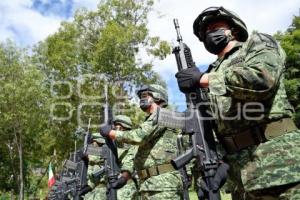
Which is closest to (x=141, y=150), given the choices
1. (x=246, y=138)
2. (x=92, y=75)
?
(x=246, y=138)

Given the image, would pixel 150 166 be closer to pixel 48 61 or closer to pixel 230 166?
pixel 230 166

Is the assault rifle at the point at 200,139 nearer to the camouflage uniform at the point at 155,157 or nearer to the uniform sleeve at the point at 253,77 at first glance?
the uniform sleeve at the point at 253,77

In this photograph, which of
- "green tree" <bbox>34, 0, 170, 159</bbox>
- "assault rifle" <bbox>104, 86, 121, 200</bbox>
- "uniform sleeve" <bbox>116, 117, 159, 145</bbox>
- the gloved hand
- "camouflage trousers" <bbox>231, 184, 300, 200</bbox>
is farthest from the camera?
"green tree" <bbox>34, 0, 170, 159</bbox>

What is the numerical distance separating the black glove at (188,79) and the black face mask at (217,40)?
389mm

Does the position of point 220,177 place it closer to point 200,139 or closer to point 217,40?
point 200,139

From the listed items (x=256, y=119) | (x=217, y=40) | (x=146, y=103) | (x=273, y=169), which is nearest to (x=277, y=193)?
(x=273, y=169)

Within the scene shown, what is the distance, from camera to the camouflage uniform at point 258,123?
9.12 ft

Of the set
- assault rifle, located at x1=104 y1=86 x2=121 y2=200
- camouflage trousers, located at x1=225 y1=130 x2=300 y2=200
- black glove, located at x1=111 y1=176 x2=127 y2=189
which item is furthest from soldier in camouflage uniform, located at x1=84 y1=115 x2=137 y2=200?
camouflage trousers, located at x1=225 y1=130 x2=300 y2=200

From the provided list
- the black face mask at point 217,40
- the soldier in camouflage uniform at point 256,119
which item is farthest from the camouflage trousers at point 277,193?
the black face mask at point 217,40

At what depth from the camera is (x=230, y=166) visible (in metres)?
3.14

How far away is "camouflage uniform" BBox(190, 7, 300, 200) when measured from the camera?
2.78 m

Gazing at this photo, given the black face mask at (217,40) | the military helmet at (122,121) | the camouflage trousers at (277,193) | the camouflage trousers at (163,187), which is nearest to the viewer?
the camouflage trousers at (277,193)

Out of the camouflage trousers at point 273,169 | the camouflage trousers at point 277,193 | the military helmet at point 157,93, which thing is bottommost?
the camouflage trousers at point 277,193

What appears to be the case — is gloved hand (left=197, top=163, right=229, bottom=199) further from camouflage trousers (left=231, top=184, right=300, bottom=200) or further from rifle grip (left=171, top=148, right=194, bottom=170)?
rifle grip (left=171, top=148, right=194, bottom=170)
